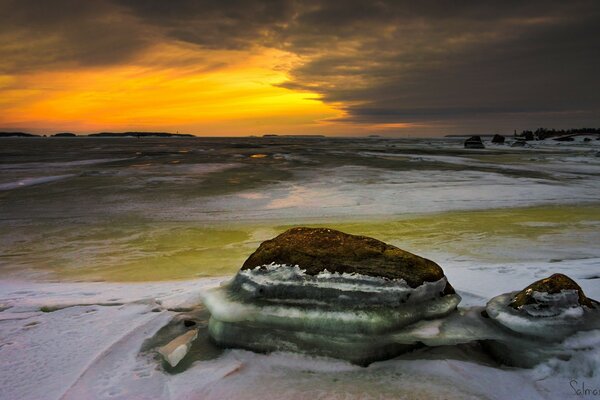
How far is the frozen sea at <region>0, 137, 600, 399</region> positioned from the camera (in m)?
2.72

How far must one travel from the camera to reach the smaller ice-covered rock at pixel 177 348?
119 inches

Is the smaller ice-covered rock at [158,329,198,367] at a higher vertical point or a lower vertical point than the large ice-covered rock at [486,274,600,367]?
lower

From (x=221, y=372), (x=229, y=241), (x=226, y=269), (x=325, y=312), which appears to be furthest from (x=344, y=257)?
(x=229, y=241)

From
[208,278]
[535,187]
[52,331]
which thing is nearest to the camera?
[52,331]

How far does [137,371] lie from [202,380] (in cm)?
49

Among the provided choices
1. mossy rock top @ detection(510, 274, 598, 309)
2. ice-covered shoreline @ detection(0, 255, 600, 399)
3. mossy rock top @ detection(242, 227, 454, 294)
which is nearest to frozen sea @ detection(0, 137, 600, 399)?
ice-covered shoreline @ detection(0, 255, 600, 399)

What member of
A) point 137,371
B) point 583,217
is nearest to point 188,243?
point 137,371

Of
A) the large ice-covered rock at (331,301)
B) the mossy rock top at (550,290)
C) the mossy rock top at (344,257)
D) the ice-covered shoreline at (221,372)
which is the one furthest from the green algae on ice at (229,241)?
the mossy rock top at (550,290)

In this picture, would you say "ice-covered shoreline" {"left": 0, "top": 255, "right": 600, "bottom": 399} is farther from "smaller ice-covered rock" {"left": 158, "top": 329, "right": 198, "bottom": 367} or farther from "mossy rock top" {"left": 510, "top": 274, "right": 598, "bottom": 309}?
"mossy rock top" {"left": 510, "top": 274, "right": 598, "bottom": 309}

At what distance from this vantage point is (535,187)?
1336cm

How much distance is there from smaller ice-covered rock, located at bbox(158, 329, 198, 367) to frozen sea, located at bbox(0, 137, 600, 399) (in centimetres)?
9

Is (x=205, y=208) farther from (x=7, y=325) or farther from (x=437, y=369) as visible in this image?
(x=437, y=369)

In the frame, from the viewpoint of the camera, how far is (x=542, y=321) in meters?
3.07

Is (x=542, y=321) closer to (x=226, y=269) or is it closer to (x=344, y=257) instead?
(x=344, y=257)
